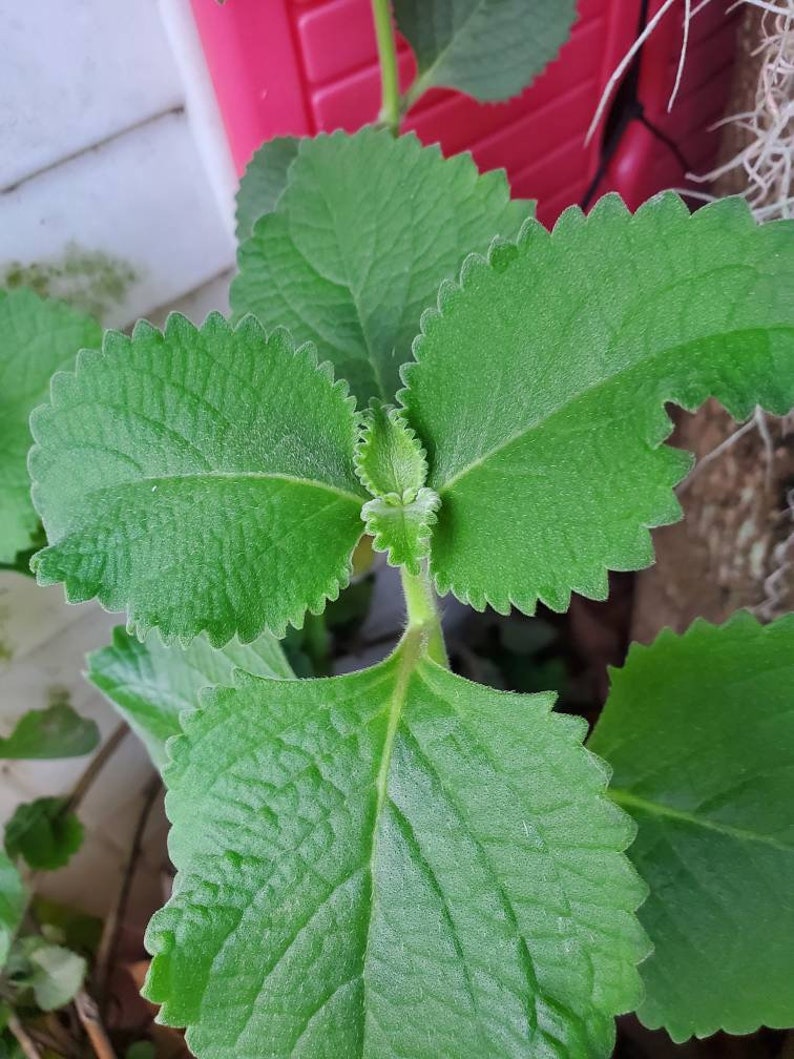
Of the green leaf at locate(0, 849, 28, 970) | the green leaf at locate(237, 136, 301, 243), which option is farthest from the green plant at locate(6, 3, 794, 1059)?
the green leaf at locate(0, 849, 28, 970)

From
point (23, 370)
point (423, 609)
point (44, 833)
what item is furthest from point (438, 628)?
point (44, 833)

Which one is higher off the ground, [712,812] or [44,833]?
[44,833]

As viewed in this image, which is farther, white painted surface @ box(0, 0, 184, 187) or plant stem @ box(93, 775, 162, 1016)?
plant stem @ box(93, 775, 162, 1016)

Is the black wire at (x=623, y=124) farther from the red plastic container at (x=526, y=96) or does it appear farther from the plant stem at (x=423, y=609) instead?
the plant stem at (x=423, y=609)

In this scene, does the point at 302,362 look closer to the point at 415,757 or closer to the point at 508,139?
the point at 415,757

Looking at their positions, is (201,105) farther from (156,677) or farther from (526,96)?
(156,677)

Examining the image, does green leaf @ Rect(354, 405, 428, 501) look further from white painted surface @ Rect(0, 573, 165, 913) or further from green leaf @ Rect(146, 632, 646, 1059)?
white painted surface @ Rect(0, 573, 165, 913)

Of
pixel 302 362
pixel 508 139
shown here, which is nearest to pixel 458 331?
pixel 302 362
